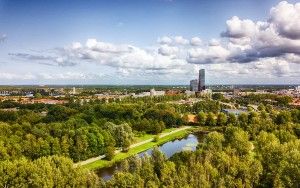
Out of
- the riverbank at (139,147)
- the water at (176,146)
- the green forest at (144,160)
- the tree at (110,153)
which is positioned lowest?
the water at (176,146)

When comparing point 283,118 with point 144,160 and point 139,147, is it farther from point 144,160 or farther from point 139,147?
point 144,160

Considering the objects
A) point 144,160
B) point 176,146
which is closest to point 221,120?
point 176,146

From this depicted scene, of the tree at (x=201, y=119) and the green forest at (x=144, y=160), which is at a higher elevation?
the green forest at (x=144, y=160)

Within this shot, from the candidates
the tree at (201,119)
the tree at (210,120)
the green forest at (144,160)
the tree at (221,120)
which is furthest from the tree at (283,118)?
the tree at (201,119)

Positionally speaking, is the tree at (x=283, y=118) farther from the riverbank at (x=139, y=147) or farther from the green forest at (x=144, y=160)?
the riverbank at (x=139, y=147)

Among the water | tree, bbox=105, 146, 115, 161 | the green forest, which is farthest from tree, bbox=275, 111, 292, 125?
tree, bbox=105, 146, 115, 161

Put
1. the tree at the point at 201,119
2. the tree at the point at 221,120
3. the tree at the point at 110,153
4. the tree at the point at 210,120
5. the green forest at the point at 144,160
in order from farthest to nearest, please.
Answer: the tree at the point at 201,119, the tree at the point at 210,120, the tree at the point at 221,120, the tree at the point at 110,153, the green forest at the point at 144,160

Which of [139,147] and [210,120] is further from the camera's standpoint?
[210,120]

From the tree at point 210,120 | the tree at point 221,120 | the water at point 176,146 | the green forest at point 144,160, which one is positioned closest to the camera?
the green forest at point 144,160

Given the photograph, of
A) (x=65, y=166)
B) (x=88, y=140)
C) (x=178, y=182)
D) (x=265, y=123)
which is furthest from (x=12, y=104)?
(x=178, y=182)

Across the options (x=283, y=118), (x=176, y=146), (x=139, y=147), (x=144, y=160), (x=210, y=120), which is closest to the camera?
(x=144, y=160)
